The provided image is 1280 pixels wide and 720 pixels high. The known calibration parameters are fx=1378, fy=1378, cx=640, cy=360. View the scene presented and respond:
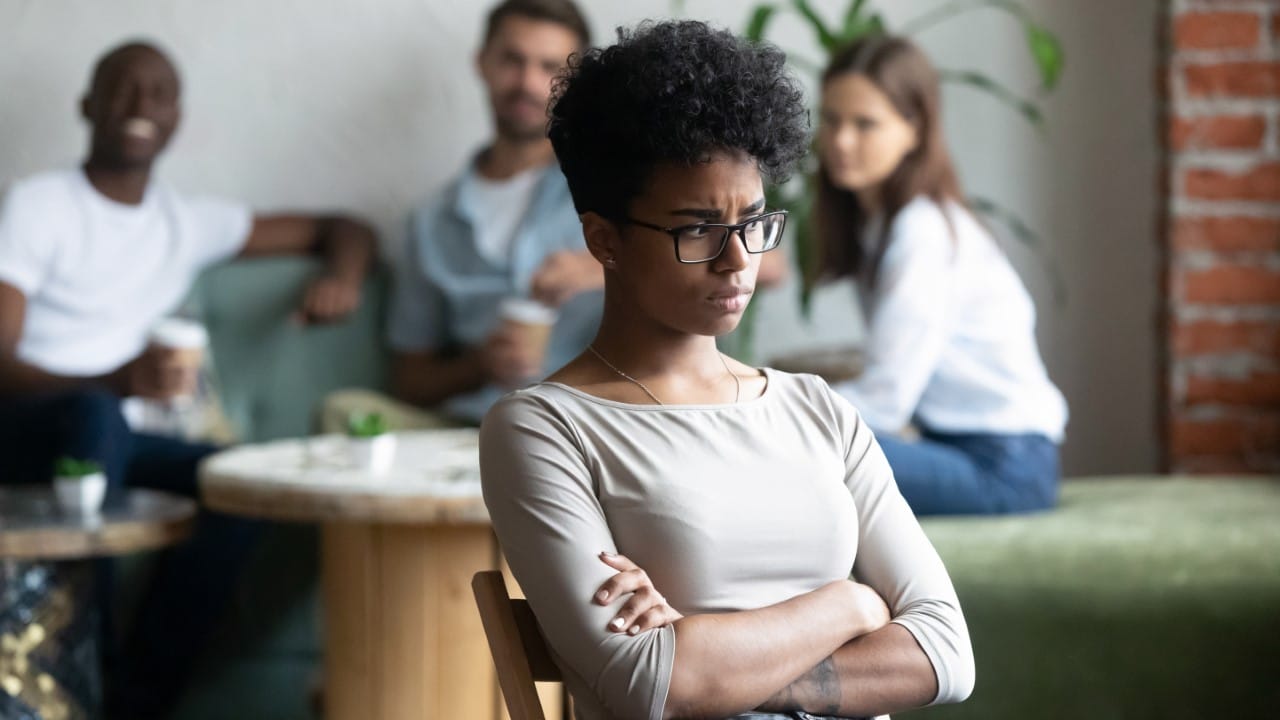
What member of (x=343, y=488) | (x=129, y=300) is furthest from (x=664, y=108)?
(x=129, y=300)

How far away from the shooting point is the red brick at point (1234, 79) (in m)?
3.03

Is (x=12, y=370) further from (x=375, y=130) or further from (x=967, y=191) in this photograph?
(x=967, y=191)

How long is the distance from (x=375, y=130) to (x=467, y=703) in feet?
5.74

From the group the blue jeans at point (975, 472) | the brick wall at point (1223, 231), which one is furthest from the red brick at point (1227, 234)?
the blue jeans at point (975, 472)

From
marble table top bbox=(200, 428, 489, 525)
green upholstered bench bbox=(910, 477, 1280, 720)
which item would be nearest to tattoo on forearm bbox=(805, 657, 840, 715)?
marble table top bbox=(200, 428, 489, 525)

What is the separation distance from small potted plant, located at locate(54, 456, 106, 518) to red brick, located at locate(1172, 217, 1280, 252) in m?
2.31

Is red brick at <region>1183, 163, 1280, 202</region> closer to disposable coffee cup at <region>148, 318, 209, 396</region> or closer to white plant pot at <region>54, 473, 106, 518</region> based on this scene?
disposable coffee cup at <region>148, 318, 209, 396</region>

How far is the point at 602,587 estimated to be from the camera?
1117mm

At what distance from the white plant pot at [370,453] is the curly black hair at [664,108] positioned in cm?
112

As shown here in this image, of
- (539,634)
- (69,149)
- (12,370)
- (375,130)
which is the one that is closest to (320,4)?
(375,130)

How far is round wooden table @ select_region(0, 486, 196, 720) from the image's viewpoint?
88.4 inches

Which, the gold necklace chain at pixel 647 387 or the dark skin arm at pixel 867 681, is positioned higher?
the gold necklace chain at pixel 647 387

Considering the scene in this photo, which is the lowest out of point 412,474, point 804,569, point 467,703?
point 467,703

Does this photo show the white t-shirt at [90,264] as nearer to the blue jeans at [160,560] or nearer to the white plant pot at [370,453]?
the blue jeans at [160,560]
